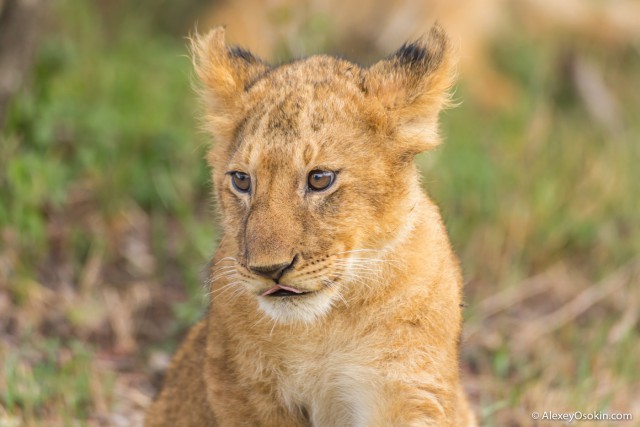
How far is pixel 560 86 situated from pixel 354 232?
9589 mm

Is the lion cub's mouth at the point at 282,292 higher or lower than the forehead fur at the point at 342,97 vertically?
lower

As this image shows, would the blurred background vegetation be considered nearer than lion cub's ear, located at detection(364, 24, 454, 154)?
No

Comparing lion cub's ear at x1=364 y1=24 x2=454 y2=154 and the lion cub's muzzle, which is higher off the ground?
lion cub's ear at x1=364 y1=24 x2=454 y2=154

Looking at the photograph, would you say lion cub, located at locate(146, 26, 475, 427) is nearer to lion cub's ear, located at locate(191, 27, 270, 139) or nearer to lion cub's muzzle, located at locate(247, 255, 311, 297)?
lion cub's muzzle, located at locate(247, 255, 311, 297)

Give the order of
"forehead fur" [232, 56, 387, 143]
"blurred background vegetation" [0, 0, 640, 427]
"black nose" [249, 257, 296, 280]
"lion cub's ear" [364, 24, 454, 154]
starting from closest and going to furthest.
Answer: "black nose" [249, 257, 296, 280]
"forehead fur" [232, 56, 387, 143]
"lion cub's ear" [364, 24, 454, 154]
"blurred background vegetation" [0, 0, 640, 427]

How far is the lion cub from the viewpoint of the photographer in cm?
382

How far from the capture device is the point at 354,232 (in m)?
3.88

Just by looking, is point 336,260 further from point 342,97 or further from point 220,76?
point 220,76

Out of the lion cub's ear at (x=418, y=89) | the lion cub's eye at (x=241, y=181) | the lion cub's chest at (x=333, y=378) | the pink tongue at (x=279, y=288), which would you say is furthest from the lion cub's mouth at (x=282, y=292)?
the lion cub's ear at (x=418, y=89)

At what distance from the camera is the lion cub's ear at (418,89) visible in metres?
4.08

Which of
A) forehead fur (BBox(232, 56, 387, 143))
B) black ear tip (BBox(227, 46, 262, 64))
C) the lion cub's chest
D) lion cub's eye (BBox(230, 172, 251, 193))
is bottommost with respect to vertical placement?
the lion cub's chest

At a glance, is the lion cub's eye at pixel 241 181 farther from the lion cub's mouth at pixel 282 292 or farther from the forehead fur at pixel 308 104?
the lion cub's mouth at pixel 282 292

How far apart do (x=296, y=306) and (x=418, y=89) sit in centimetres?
99

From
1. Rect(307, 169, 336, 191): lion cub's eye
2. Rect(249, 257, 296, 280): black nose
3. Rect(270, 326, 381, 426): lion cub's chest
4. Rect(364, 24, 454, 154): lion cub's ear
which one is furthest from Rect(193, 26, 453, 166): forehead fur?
Rect(270, 326, 381, 426): lion cub's chest
